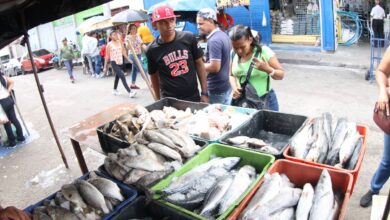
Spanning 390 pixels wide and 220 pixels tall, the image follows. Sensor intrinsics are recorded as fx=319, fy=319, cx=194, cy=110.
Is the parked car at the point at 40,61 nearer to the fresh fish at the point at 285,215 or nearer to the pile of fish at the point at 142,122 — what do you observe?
Result: the pile of fish at the point at 142,122

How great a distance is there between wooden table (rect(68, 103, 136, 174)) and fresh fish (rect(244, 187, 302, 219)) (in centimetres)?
212

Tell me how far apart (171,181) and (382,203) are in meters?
1.39

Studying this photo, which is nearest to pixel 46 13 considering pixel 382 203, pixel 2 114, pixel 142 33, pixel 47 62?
pixel 382 203

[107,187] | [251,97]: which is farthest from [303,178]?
[251,97]

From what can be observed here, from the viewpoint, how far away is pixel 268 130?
3.10 m

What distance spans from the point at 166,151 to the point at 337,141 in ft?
4.21

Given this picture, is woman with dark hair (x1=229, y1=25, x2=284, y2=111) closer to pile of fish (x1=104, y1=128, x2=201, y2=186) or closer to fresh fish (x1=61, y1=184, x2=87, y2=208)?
pile of fish (x1=104, y1=128, x2=201, y2=186)

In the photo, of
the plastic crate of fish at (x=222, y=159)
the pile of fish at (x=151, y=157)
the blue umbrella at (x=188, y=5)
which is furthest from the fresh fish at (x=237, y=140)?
the blue umbrella at (x=188, y=5)

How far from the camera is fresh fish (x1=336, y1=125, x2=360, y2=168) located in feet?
7.20

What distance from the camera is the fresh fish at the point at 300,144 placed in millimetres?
2338

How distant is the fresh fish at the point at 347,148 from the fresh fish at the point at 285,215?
0.57 metres

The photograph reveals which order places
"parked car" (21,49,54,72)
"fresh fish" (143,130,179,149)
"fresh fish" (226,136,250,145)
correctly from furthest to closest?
"parked car" (21,49,54,72) < "fresh fish" (226,136,250,145) < "fresh fish" (143,130,179,149)

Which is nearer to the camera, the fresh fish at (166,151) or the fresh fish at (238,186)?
the fresh fish at (238,186)

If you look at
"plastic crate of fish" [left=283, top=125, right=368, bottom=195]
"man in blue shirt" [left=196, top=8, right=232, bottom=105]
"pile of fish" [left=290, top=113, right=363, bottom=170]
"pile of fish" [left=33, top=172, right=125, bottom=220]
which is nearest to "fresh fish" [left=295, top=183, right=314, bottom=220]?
"plastic crate of fish" [left=283, top=125, right=368, bottom=195]
